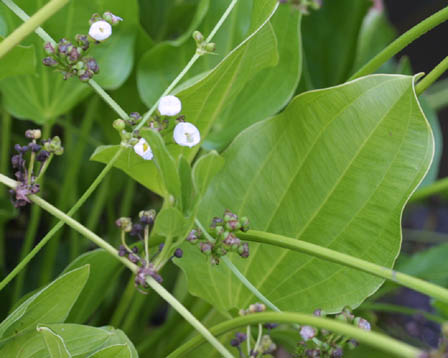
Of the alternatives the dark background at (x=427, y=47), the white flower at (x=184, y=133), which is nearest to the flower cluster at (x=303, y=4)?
the white flower at (x=184, y=133)

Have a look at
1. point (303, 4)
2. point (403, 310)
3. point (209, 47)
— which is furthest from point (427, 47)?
point (209, 47)

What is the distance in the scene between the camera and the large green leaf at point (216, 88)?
0.29 metres

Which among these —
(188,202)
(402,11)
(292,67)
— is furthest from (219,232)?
(402,11)

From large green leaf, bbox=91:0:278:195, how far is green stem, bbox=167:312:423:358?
9cm

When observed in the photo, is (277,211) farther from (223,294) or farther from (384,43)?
(384,43)

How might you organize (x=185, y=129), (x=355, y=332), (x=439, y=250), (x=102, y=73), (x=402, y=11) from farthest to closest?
(x=402, y=11), (x=439, y=250), (x=102, y=73), (x=185, y=129), (x=355, y=332)

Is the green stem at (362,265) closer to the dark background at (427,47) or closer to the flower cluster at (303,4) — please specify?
the flower cluster at (303,4)

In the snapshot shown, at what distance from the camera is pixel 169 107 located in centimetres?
26

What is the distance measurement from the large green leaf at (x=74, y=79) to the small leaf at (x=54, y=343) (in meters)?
0.21

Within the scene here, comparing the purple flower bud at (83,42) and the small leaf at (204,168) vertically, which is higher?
the purple flower bud at (83,42)

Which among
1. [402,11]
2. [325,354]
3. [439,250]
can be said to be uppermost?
[402,11]

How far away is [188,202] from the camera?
0.26 meters

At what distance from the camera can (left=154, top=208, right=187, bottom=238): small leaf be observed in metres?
0.24

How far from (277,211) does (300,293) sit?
Answer: 0.17ft
